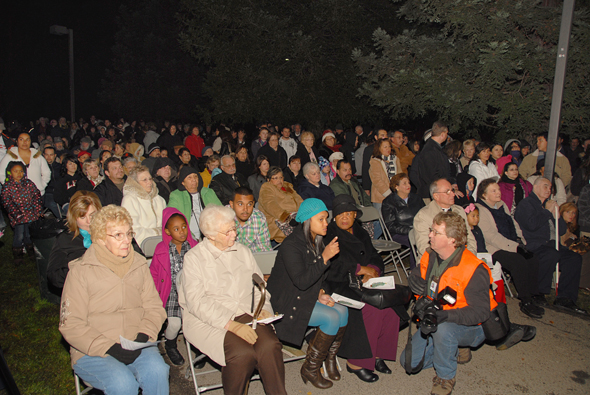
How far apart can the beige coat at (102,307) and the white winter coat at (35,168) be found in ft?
17.0

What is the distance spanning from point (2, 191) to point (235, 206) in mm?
4061

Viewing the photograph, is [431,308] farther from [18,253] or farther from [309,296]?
[18,253]

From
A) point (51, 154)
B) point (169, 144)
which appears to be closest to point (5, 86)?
point (169, 144)

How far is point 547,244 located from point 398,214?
6.58 feet

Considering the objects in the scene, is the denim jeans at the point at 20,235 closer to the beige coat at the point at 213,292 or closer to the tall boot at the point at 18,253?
the tall boot at the point at 18,253

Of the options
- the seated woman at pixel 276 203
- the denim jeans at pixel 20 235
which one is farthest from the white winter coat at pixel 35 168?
the seated woman at pixel 276 203

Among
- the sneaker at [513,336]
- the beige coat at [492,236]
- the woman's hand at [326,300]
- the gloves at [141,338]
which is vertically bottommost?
the sneaker at [513,336]

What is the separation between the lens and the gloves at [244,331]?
322cm

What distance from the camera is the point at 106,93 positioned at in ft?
104

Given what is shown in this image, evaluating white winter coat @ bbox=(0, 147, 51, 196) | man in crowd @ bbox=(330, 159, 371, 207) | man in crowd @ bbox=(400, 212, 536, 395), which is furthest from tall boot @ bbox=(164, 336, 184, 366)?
white winter coat @ bbox=(0, 147, 51, 196)

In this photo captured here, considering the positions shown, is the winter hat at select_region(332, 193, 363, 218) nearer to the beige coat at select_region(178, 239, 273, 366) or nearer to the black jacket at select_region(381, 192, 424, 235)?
the beige coat at select_region(178, 239, 273, 366)

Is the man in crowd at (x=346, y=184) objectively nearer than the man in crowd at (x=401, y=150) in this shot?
Yes

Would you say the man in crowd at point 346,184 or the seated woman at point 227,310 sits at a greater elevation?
the man in crowd at point 346,184

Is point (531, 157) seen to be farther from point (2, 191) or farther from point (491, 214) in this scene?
point (2, 191)
